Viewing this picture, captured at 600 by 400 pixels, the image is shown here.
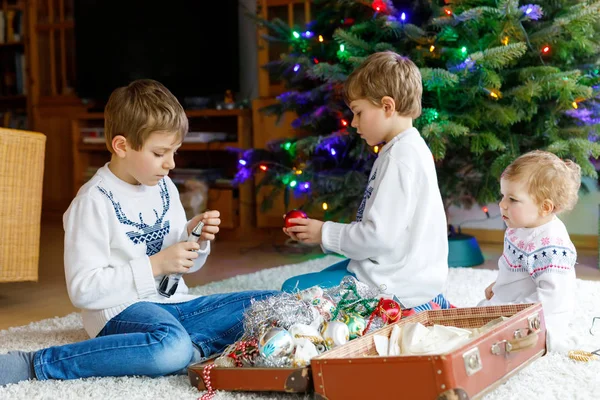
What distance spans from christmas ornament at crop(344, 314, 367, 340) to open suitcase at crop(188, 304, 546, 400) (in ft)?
0.26

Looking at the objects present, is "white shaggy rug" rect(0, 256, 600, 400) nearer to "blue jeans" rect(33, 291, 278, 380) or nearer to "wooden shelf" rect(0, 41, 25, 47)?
"blue jeans" rect(33, 291, 278, 380)

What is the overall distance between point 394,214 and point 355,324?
384 mm

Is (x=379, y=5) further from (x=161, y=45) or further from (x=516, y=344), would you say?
(x=161, y=45)

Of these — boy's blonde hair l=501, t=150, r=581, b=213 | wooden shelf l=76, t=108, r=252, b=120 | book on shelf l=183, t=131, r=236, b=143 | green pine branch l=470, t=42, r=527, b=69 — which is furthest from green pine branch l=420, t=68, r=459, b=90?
book on shelf l=183, t=131, r=236, b=143

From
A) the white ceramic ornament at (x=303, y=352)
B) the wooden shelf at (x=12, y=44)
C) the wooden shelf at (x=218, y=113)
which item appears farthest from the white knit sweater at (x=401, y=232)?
the wooden shelf at (x=12, y=44)

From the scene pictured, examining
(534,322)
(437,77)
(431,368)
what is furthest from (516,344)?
(437,77)

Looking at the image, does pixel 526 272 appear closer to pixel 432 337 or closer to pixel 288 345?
pixel 432 337

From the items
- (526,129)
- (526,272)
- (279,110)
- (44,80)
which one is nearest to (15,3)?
(44,80)

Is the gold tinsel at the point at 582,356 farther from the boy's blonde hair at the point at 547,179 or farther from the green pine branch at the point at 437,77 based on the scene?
the green pine branch at the point at 437,77

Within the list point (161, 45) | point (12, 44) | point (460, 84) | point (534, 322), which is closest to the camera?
point (534, 322)

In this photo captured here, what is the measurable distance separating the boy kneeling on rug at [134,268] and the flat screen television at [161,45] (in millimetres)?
2619

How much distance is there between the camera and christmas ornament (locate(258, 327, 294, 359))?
4.71 ft

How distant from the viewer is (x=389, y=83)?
1.93 m

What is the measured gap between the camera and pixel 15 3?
18.8ft
